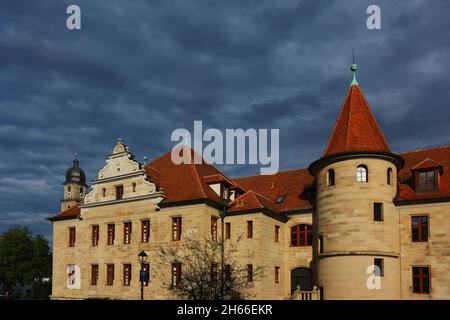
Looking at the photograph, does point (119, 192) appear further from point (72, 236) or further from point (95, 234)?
point (72, 236)

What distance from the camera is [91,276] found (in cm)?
3672

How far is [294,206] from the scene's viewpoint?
3497 cm

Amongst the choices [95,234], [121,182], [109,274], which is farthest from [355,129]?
[95,234]

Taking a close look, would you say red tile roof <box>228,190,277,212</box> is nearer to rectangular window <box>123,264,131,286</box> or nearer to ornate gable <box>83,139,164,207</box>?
ornate gable <box>83,139,164,207</box>

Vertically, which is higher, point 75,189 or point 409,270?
point 75,189

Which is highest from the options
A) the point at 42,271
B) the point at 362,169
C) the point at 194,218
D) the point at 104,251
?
the point at 362,169

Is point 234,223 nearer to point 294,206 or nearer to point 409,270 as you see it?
point 294,206

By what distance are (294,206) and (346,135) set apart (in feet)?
22.8

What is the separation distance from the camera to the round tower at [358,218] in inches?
1120

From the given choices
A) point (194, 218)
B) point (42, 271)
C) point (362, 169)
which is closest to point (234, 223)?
point (194, 218)

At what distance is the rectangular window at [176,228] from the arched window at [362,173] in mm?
12239

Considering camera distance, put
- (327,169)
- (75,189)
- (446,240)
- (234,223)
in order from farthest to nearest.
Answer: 1. (75,189)
2. (234,223)
3. (327,169)
4. (446,240)
